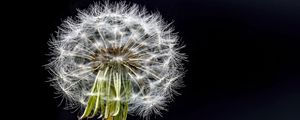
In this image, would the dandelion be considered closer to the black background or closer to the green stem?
the green stem

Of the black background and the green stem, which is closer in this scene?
the green stem

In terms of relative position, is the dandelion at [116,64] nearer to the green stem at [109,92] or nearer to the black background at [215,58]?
the green stem at [109,92]

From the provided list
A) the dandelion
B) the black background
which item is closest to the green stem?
the dandelion

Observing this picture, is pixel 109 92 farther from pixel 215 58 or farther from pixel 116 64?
pixel 215 58

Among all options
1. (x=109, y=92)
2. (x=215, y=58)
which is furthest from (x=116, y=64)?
(x=215, y=58)

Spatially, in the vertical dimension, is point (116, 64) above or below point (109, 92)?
above

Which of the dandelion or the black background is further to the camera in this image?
the black background
